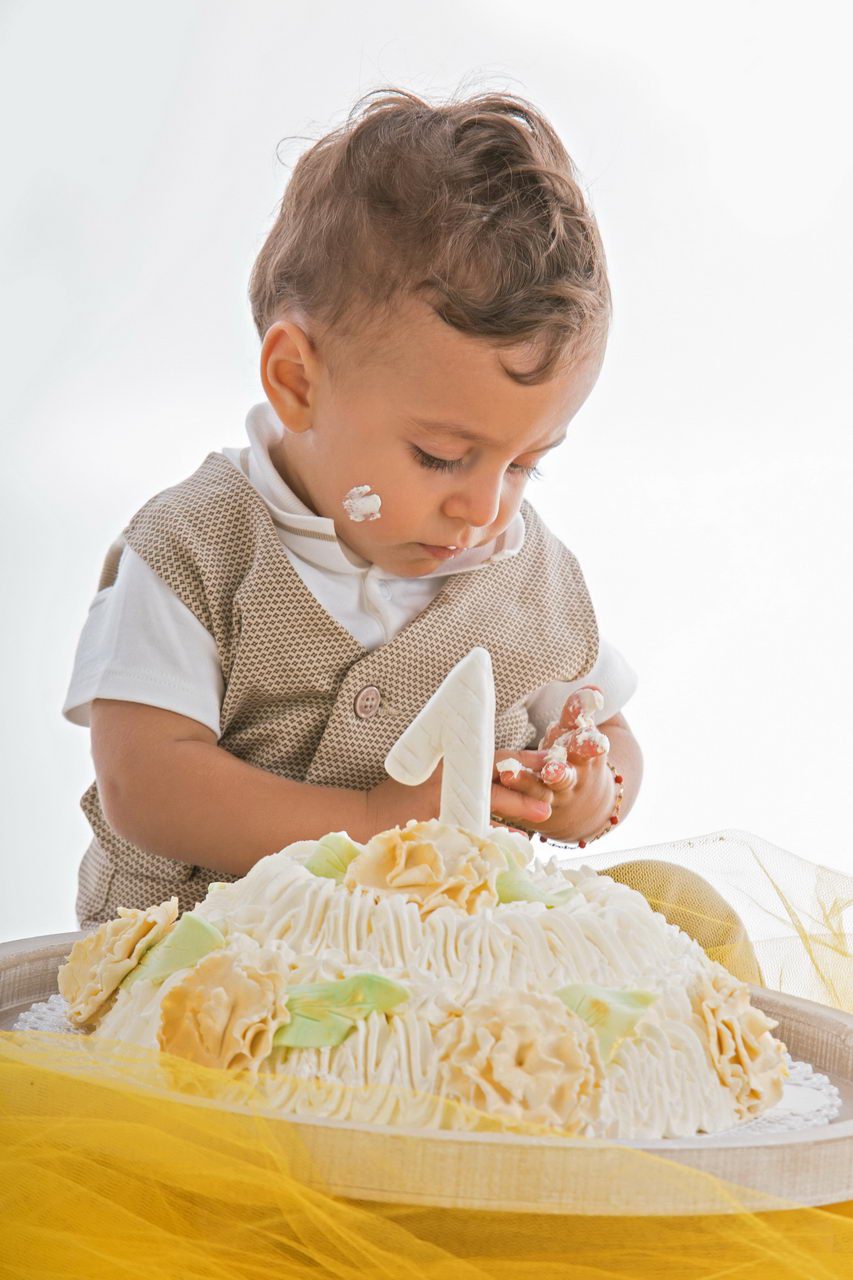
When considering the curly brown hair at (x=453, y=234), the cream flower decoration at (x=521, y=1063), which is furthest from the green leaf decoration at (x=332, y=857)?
the curly brown hair at (x=453, y=234)

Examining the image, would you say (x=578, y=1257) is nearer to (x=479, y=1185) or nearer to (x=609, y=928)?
(x=479, y=1185)

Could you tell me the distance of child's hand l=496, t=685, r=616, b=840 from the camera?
3.43 ft

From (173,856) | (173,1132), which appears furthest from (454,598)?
(173,1132)

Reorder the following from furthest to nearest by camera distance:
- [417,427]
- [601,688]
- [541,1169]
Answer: [601,688] → [417,427] → [541,1169]

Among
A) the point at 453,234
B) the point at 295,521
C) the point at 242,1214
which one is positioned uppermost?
the point at 453,234

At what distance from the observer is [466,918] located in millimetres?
630

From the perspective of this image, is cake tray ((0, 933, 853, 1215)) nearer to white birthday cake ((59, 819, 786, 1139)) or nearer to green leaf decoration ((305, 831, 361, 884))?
white birthday cake ((59, 819, 786, 1139))

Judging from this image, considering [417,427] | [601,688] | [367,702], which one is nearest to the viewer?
[417,427]

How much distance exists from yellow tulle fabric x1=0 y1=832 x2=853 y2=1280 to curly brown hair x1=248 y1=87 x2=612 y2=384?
607 millimetres

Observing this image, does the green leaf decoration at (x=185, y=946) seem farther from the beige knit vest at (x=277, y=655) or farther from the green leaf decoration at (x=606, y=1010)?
the beige knit vest at (x=277, y=655)

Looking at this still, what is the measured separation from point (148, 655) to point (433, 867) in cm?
47

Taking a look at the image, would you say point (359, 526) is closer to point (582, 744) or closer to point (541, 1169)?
point (582, 744)

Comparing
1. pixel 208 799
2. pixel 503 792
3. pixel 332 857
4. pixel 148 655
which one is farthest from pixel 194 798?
pixel 332 857

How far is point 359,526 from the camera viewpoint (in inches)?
43.3
